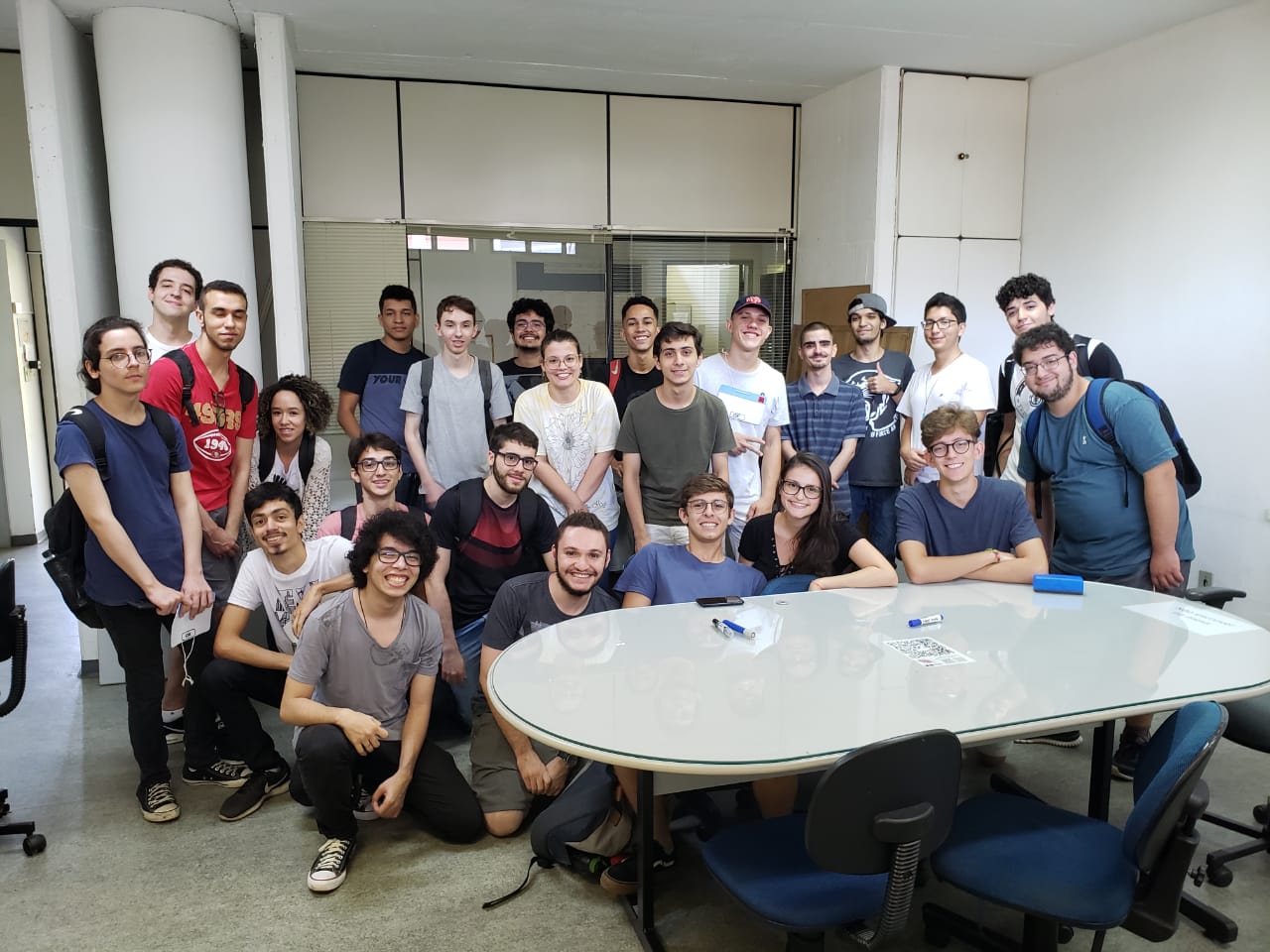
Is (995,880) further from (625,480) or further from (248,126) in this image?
(248,126)

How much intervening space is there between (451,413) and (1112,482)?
2652 mm

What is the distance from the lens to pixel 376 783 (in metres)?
2.85

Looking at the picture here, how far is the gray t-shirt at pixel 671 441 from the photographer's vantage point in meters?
3.59

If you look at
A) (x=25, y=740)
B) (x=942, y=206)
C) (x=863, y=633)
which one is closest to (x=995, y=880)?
(x=863, y=633)

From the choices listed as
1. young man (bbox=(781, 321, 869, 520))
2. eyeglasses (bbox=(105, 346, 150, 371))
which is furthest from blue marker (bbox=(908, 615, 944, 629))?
Result: eyeglasses (bbox=(105, 346, 150, 371))

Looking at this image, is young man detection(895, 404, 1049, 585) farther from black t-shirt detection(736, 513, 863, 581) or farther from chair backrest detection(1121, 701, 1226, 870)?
chair backrest detection(1121, 701, 1226, 870)

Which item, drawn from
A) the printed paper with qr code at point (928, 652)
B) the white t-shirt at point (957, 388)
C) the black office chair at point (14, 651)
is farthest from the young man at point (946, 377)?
the black office chair at point (14, 651)

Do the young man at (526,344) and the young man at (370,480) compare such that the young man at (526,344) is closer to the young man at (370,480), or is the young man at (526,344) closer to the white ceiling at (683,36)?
the young man at (370,480)

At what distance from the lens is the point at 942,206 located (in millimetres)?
5508

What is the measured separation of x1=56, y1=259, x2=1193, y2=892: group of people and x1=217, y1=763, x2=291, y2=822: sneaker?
11mm

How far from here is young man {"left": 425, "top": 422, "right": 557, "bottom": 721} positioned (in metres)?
3.25

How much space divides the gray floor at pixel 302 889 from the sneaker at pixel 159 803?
1.3 inches

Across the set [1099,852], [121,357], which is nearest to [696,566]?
[1099,852]

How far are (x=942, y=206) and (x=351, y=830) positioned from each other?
4.87 meters
